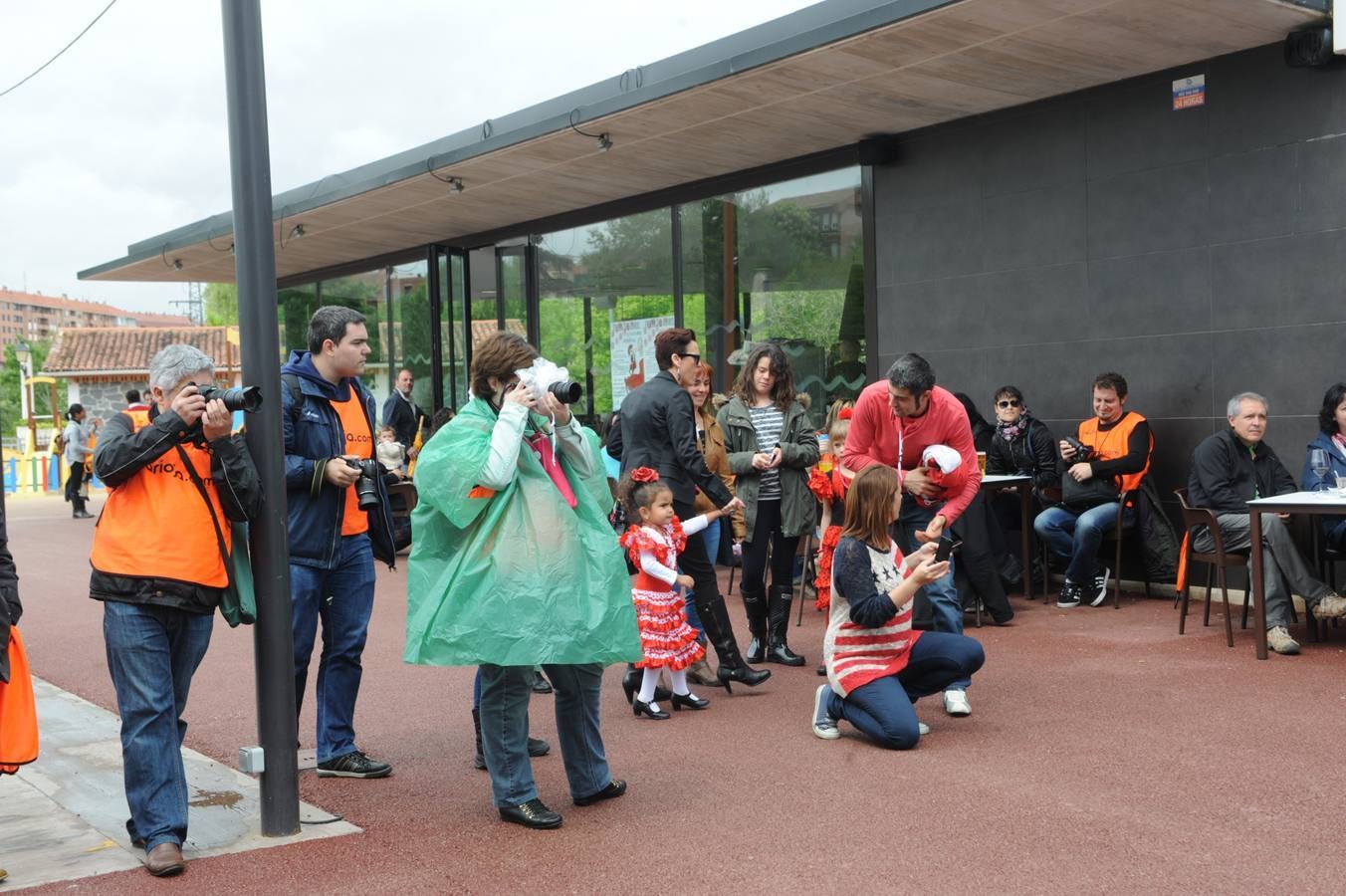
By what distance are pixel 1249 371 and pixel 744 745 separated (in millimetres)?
5169

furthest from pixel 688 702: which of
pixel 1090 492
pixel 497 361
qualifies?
pixel 1090 492

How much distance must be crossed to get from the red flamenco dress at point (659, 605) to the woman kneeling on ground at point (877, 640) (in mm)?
837

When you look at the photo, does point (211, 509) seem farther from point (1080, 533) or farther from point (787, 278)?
point (787, 278)

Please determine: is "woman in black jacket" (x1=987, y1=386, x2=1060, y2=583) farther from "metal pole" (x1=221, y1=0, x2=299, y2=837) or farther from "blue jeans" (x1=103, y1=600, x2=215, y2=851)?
"blue jeans" (x1=103, y1=600, x2=215, y2=851)

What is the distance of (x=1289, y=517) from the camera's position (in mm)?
7883

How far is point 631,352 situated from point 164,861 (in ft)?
35.9

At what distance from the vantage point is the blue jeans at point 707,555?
711 centimetres

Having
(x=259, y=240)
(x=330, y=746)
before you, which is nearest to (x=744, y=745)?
(x=330, y=746)

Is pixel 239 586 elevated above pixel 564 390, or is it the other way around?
pixel 564 390

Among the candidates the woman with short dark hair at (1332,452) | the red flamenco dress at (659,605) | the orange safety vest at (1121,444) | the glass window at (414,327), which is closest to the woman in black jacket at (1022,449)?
the orange safety vest at (1121,444)

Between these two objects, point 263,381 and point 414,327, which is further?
point 414,327

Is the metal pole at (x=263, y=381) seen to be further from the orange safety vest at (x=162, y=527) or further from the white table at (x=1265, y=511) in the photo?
the white table at (x=1265, y=511)

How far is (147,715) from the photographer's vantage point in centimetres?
444

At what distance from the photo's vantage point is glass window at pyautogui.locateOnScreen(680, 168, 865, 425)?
12.1m
